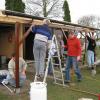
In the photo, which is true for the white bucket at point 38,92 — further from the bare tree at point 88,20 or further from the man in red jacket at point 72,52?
the bare tree at point 88,20

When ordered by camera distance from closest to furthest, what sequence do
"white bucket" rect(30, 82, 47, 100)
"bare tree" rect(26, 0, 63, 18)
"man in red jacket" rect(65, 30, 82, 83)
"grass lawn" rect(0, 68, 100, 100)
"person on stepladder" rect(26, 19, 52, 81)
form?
"white bucket" rect(30, 82, 47, 100)
"grass lawn" rect(0, 68, 100, 100)
"person on stepladder" rect(26, 19, 52, 81)
"man in red jacket" rect(65, 30, 82, 83)
"bare tree" rect(26, 0, 63, 18)

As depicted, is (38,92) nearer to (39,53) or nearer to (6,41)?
(39,53)

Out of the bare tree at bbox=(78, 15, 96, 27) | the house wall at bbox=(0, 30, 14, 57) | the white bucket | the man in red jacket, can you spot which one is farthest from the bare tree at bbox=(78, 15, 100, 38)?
the white bucket

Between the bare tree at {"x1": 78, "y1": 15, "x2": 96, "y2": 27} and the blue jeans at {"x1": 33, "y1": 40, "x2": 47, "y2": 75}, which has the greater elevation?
the bare tree at {"x1": 78, "y1": 15, "x2": 96, "y2": 27}

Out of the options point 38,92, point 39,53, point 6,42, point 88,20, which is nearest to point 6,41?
point 6,42

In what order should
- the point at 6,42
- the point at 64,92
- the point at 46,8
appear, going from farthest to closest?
the point at 46,8 < the point at 6,42 < the point at 64,92

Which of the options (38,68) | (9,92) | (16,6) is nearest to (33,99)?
(9,92)

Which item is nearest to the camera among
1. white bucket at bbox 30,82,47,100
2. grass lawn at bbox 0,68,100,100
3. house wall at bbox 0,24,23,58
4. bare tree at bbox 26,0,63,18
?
white bucket at bbox 30,82,47,100

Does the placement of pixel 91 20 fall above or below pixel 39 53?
above

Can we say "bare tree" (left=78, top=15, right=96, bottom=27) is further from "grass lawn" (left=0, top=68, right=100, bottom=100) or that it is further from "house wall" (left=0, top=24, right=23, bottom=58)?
"grass lawn" (left=0, top=68, right=100, bottom=100)

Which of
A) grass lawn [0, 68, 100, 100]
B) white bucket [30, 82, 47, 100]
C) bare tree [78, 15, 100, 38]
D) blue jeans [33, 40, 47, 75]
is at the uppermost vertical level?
bare tree [78, 15, 100, 38]

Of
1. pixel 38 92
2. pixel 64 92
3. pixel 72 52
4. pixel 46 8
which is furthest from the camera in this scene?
pixel 46 8

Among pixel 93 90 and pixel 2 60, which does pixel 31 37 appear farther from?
pixel 93 90

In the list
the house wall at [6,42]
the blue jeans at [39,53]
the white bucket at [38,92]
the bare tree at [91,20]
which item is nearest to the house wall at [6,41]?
the house wall at [6,42]
